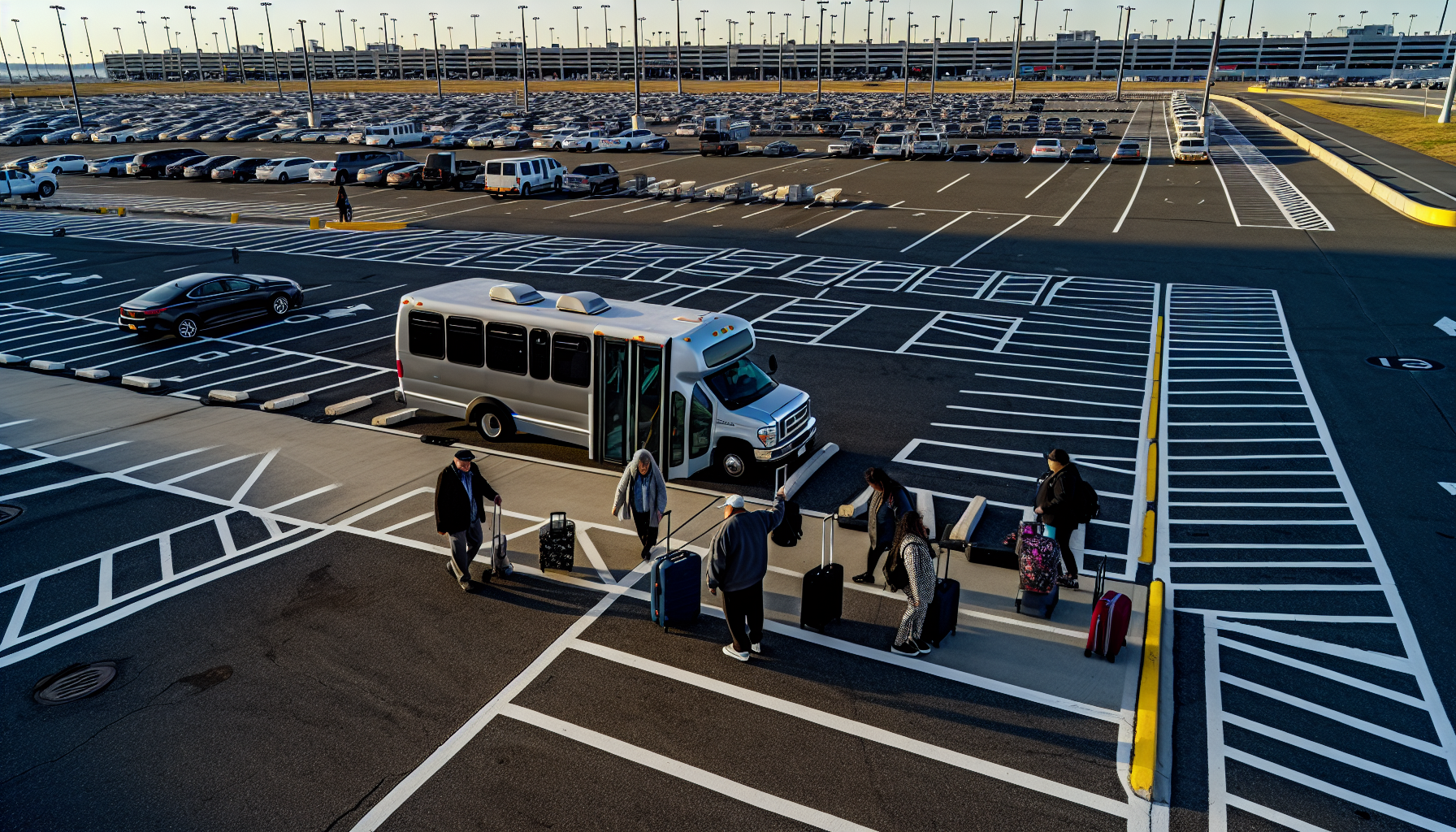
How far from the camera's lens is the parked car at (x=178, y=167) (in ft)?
186

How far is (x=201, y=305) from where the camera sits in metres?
22.2

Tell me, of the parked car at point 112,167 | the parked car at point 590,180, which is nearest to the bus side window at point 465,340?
the parked car at point 590,180

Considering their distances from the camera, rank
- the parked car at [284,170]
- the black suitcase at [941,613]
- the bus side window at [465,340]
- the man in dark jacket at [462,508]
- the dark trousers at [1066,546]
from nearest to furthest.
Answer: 1. the black suitcase at [941,613]
2. the man in dark jacket at [462,508]
3. the dark trousers at [1066,546]
4. the bus side window at [465,340]
5. the parked car at [284,170]

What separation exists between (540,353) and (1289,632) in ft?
34.9

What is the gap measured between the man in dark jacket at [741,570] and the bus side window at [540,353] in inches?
248

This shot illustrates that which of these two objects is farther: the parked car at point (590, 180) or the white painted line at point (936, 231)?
the parked car at point (590, 180)

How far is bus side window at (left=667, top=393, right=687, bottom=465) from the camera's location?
13031mm

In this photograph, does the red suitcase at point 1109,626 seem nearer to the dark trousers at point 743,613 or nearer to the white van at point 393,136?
the dark trousers at point 743,613

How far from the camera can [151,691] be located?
28.0 ft

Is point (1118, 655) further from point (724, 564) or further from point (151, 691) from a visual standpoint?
point (151, 691)

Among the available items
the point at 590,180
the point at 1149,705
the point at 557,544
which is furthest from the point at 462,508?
the point at 590,180

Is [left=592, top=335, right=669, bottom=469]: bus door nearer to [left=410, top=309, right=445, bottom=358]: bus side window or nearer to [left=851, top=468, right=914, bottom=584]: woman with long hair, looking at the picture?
[left=410, top=309, right=445, bottom=358]: bus side window

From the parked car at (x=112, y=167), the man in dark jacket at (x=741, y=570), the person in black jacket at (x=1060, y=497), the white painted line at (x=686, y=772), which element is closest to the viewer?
the white painted line at (x=686, y=772)

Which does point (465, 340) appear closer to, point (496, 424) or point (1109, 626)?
point (496, 424)
